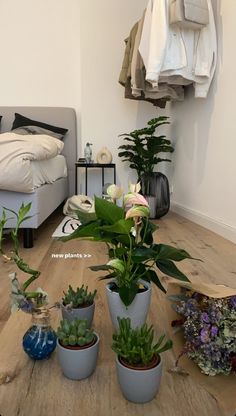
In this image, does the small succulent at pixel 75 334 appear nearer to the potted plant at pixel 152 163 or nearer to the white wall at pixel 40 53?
the potted plant at pixel 152 163

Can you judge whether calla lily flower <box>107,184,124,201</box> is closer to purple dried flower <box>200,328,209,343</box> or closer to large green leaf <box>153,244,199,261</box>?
large green leaf <box>153,244,199,261</box>

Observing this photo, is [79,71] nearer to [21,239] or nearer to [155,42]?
[155,42]

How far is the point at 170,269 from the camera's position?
0.78m

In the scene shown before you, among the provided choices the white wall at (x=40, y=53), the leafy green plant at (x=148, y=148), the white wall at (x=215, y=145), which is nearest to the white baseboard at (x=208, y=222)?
the white wall at (x=215, y=145)

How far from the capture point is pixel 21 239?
1988 mm

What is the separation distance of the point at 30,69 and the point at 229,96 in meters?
2.22

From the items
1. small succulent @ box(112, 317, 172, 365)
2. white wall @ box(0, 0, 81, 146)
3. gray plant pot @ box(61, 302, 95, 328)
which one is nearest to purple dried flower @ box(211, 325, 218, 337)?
small succulent @ box(112, 317, 172, 365)

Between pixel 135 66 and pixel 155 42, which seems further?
pixel 135 66

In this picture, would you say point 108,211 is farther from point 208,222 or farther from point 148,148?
point 148,148

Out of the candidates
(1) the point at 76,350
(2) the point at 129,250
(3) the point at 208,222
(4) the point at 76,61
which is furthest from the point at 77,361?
(4) the point at 76,61

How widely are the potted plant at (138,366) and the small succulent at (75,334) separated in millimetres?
79

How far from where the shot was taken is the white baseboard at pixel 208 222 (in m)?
2.03

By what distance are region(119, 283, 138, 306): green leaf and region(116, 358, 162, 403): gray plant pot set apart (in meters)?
0.14

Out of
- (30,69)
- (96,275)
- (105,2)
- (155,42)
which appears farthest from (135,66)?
(96,275)
